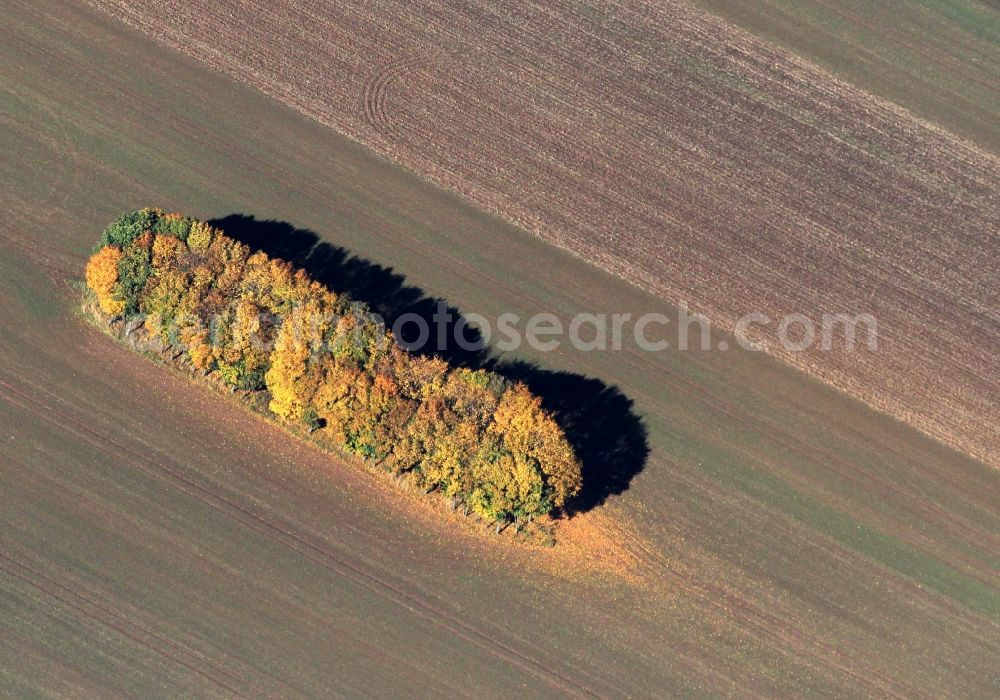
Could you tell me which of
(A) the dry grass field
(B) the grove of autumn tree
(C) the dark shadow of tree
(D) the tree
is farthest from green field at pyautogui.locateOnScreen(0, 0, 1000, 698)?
(B) the grove of autumn tree

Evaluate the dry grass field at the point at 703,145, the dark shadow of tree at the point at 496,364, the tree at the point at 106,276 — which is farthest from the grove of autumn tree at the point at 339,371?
the dry grass field at the point at 703,145

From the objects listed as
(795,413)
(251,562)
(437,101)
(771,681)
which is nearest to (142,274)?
(251,562)

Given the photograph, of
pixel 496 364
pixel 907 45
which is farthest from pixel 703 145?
pixel 496 364

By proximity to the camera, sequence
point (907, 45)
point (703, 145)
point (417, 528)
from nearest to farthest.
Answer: point (417, 528) → point (703, 145) → point (907, 45)

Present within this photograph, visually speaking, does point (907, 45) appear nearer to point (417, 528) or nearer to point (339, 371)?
point (339, 371)

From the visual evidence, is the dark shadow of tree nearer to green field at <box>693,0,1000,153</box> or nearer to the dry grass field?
the dry grass field

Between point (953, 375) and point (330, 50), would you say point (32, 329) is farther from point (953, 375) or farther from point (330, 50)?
point (953, 375)
